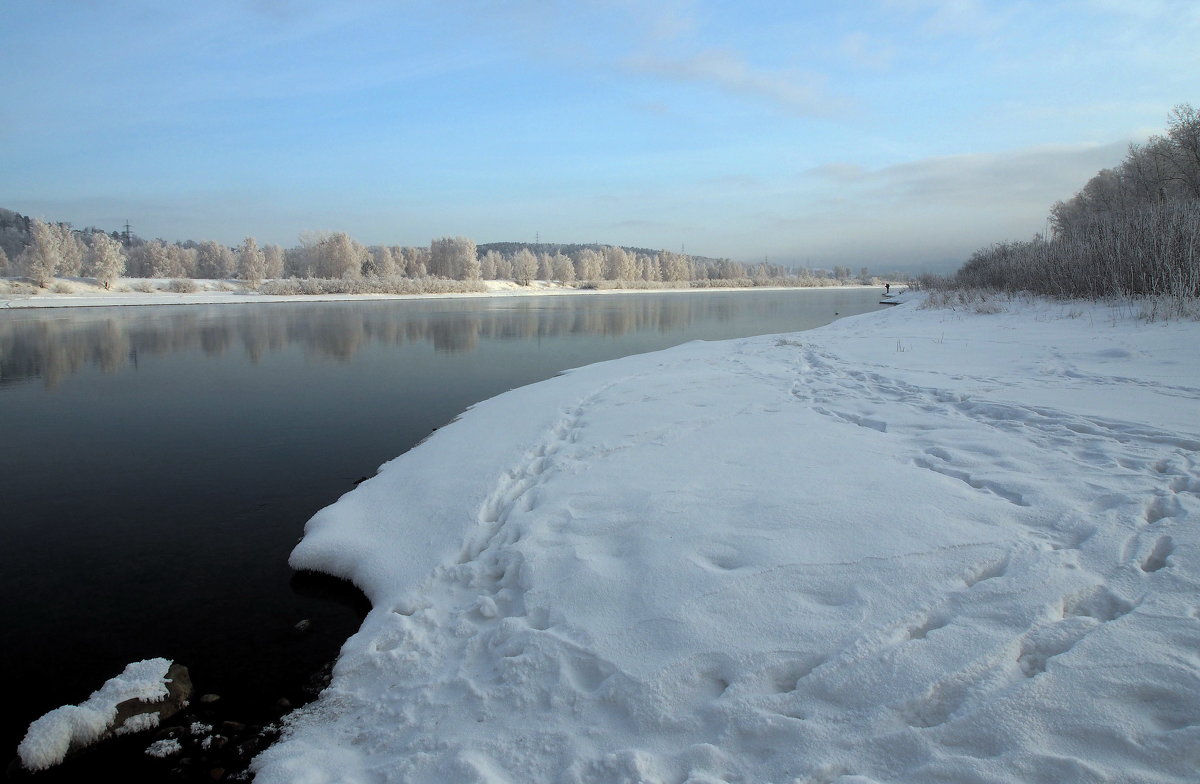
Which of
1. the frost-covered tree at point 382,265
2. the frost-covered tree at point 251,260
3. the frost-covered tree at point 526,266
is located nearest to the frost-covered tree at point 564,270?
the frost-covered tree at point 526,266

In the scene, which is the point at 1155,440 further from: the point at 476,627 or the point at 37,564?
the point at 37,564

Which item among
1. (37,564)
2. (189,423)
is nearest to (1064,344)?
(37,564)

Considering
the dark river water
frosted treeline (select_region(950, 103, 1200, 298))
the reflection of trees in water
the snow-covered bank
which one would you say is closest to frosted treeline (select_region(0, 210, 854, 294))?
the reflection of trees in water

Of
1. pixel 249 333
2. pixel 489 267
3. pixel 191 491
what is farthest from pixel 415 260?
pixel 191 491

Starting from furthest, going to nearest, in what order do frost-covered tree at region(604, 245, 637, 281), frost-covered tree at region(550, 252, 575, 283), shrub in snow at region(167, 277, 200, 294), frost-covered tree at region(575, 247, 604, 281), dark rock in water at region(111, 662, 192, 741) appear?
frost-covered tree at region(604, 245, 637, 281) → frost-covered tree at region(575, 247, 604, 281) → frost-covered tree at region(550, 252, 575, 283) → shrub in snow at region(167, 277, 200, 294) → dark rock in water at region(111, 662, 192, 741)

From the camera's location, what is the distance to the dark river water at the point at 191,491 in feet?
13.5

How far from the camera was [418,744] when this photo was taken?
290 cm

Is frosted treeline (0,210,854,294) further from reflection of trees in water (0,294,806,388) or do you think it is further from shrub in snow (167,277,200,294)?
reflection of trees in water (0,294,806,388)

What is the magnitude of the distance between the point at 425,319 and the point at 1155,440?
101 ft

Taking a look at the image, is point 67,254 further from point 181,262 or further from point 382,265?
point 382,265

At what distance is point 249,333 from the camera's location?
79.9 feet

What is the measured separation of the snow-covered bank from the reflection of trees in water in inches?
566

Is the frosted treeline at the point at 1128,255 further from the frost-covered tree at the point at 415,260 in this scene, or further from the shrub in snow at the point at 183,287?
the frost-covered tree at the point at 415,260

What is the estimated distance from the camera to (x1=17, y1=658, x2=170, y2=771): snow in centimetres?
321
